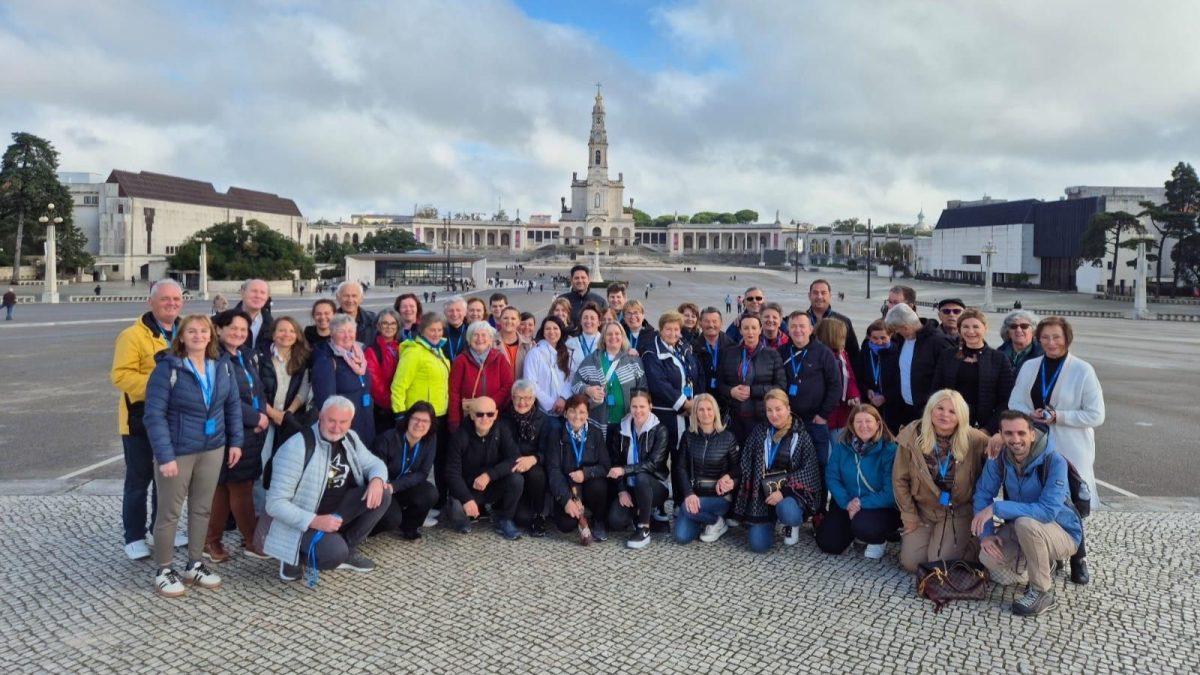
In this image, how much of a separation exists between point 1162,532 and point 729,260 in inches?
4532

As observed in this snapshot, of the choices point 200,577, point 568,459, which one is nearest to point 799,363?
point 568,459

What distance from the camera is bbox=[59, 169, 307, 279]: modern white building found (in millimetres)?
78312

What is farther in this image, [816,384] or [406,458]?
[816,384]

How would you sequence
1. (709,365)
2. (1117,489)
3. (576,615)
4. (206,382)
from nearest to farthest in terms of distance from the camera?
(576,615) → (206,382) → (709,365) → (1117,489)

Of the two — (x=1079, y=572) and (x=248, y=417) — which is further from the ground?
(x=248, y=417)

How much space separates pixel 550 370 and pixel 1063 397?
13.2ft

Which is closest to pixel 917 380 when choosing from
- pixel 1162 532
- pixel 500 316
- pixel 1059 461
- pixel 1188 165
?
pixel 1059 461

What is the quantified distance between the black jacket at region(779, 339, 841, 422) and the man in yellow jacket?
15.6 ft

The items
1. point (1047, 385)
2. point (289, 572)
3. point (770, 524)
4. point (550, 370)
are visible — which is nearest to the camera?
point (289, 572)

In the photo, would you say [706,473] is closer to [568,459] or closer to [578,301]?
[568,459]

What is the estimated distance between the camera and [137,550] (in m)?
5.73

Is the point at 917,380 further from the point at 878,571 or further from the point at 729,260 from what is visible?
the point at 729,260

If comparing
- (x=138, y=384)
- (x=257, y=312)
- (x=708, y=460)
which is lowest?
(x=708, y=460)

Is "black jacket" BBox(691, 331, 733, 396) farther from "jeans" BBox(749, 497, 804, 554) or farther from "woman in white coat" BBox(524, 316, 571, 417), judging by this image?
"jeans" BBox(749, 497, 804, 554)
